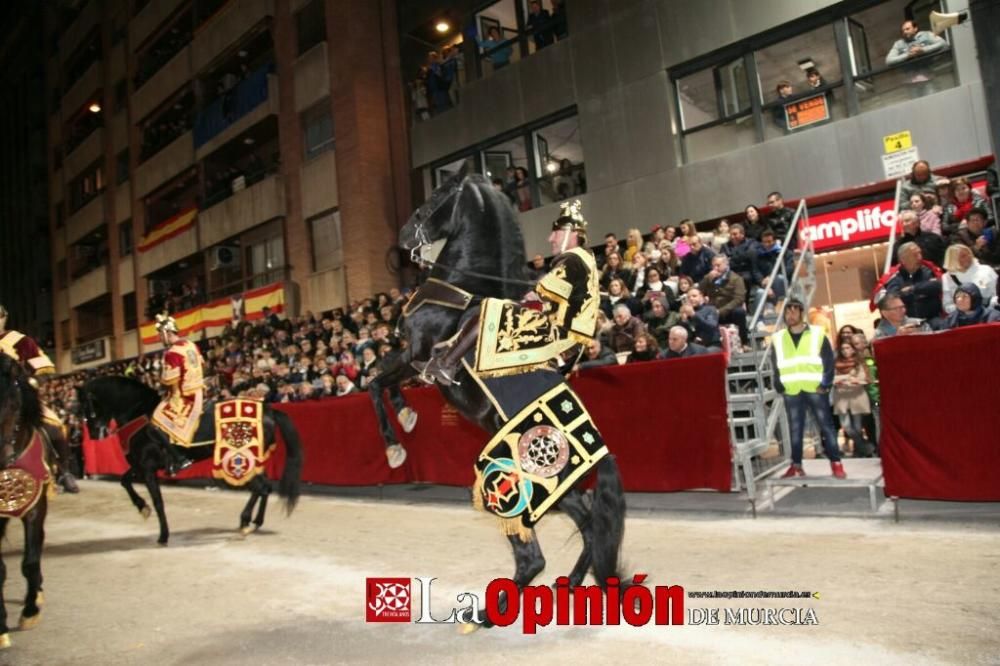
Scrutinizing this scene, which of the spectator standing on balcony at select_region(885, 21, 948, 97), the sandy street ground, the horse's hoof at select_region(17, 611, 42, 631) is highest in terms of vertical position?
the spectator standing on balcony at select_region(885, 21, 948, 97)

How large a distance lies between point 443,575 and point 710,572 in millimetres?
2038

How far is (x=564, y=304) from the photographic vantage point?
13.0ft

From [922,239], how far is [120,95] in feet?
115

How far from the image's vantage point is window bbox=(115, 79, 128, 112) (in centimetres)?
3231

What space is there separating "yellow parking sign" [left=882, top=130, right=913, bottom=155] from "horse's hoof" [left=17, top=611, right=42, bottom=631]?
1264cm

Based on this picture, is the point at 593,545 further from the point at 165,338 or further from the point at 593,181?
the point at 593,181

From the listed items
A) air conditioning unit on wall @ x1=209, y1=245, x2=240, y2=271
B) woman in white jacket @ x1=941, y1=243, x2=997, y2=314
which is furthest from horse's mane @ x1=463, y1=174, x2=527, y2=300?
air conditioning unit on wall @ x1=209, y1=245, x2=240, y2=271

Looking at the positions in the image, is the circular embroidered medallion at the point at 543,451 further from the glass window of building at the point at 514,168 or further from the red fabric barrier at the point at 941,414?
the glass window of building at the point at 514,168

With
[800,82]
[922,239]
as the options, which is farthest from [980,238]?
[800,82]

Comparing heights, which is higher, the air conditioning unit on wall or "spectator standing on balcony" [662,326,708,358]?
the air conditioning unit on wall

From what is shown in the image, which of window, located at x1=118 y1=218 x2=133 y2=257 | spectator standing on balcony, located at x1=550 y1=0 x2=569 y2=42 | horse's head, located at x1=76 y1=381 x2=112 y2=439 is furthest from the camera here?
window, located at x1=118 y1=218 x2=133 y2=257

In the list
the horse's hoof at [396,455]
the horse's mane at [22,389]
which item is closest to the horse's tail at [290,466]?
the horse's mane at [22,389]

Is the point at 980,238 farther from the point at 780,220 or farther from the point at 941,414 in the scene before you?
the point at 780,220

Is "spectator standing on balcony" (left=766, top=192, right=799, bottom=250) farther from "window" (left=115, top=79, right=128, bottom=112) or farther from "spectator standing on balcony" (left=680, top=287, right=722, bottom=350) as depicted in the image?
"window" (left=115, top=79, right=128, bottom=112)
